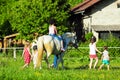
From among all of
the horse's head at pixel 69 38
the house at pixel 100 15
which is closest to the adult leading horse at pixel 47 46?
the horse's head at pixel 69 38

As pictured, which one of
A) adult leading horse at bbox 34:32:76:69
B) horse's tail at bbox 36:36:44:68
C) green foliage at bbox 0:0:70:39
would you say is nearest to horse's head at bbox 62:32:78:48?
adult leading horse at bbox 34:32:76:69

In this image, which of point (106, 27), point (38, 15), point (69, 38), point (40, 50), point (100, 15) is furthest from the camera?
point (100, 15)

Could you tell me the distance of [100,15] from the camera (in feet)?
150

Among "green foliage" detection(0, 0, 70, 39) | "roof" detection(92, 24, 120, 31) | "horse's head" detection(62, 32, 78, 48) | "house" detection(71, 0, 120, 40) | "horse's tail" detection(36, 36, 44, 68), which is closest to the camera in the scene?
"horse's tail" detection(36, 36, 44, 68)

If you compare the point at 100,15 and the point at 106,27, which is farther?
the point at 100,15

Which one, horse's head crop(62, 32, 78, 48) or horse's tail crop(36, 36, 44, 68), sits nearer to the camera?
horse's tail crop(36, 36, 44, 68)

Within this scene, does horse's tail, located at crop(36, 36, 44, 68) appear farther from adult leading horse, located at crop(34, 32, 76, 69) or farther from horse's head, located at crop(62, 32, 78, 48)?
horse's head, located at crop(62, 32, 78, 48)

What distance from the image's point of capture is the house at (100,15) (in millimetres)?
44722

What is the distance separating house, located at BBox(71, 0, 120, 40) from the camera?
147 ft

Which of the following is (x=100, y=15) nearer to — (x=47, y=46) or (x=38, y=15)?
(x=38, y=15)

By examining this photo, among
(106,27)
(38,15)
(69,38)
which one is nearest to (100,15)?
(106,27)

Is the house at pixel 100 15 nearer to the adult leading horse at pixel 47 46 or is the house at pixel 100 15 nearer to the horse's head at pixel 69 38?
the horse's head at pixel 69 38

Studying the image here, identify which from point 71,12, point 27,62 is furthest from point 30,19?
point 27,62

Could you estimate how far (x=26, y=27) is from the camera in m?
43.2
